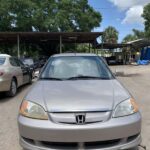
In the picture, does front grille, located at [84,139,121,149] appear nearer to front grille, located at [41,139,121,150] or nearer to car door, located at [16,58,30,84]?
front grille, located at [41,139,121,150]

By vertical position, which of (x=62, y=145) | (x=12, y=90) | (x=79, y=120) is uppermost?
(x=79, y=120)

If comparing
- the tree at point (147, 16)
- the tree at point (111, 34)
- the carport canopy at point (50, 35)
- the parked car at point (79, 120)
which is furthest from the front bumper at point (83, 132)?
the tree at point (111, 34)

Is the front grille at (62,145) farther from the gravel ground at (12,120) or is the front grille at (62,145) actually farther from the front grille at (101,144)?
the gravel ground at (12,120)

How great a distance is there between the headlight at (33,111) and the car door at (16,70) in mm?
5656

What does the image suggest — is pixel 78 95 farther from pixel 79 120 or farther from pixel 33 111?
pixel 33 111

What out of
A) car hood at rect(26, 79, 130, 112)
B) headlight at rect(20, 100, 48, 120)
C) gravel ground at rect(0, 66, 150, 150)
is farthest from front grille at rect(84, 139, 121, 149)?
gravel ground at rect(0, 66, 150, 150)

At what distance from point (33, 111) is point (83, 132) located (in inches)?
30.3

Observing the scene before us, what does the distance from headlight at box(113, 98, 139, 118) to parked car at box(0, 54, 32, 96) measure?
5610 millimetres

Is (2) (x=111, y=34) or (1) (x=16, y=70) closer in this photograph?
(1) (x=16, y=70)

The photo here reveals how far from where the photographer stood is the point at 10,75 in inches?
362

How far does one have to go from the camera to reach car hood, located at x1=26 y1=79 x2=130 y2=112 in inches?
143

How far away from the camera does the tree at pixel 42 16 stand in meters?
34.7

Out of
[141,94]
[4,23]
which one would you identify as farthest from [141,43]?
[141,94]

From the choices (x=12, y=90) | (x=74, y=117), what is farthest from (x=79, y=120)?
(x=12, y=90)
